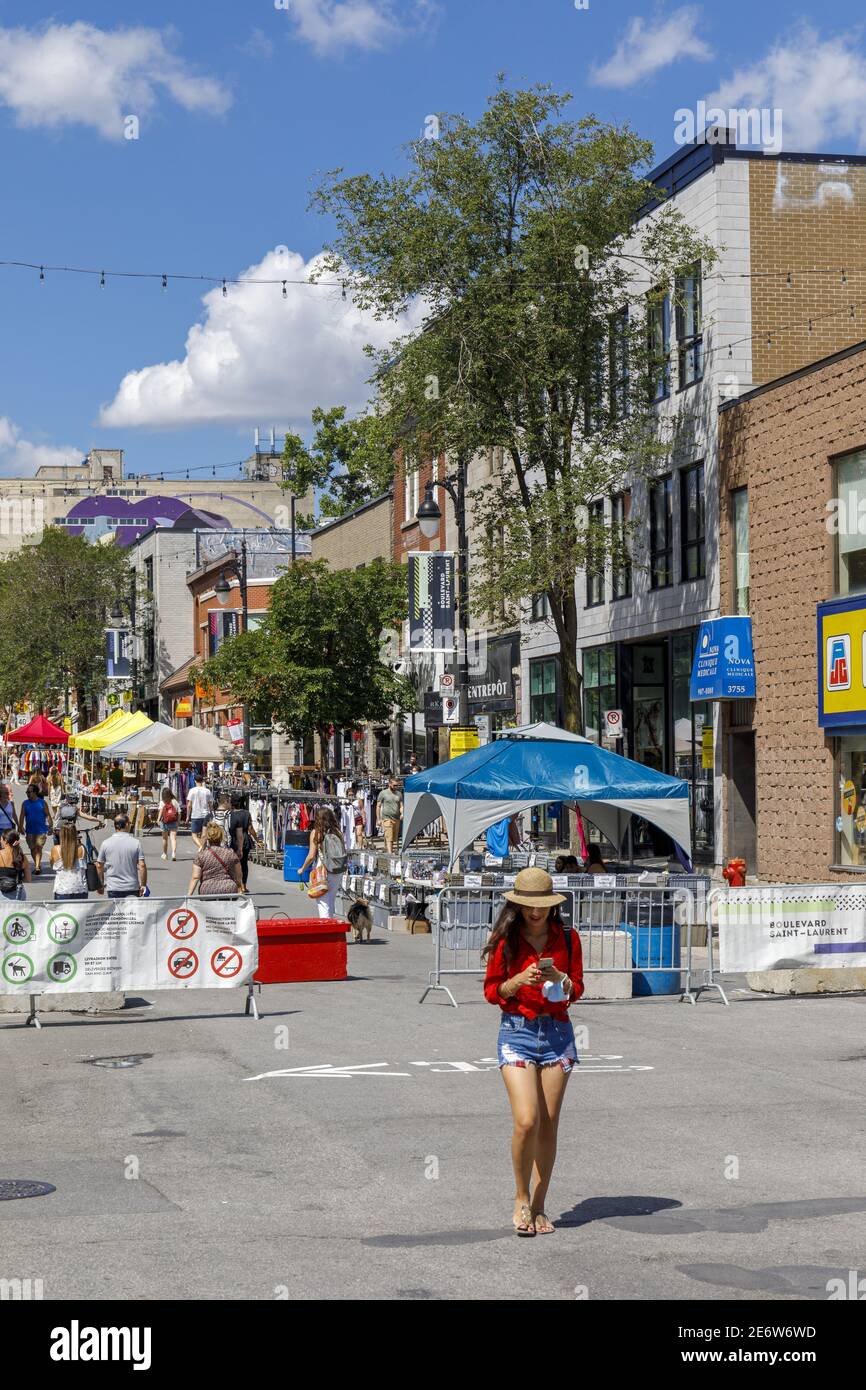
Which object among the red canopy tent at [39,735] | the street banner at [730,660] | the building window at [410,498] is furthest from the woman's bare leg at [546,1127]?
the building window at [410,498]

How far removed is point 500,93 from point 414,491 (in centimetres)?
2430

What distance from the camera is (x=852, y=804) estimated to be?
88.3 ft

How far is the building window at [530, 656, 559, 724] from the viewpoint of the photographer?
1633 inches

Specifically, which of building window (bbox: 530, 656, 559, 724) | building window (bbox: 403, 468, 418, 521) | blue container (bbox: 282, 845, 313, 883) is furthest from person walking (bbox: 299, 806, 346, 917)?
building window (bbox: 403, 468, 418, 521)


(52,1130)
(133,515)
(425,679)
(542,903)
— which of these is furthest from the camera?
(133,515)

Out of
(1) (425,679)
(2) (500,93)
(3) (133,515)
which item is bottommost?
(1) (425,679)

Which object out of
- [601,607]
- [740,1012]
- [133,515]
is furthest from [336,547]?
[133,515]

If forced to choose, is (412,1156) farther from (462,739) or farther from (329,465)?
(329,465)

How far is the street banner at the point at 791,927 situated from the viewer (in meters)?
17.8

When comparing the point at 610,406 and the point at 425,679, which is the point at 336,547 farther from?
the point at 610,406

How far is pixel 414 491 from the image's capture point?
175 ft

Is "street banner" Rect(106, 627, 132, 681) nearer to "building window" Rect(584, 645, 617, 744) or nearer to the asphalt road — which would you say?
"building window" Rect(584, 645, 617, 744)

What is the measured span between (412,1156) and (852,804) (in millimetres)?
18132

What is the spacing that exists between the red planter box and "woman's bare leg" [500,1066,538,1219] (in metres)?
10.8
